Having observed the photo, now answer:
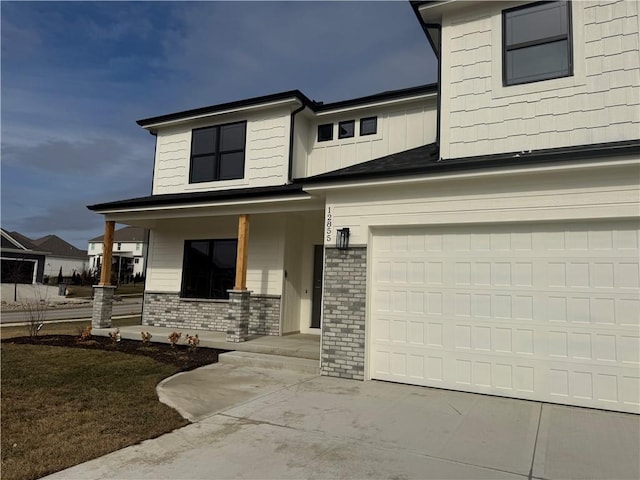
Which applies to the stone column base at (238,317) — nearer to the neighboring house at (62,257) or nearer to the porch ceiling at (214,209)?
the porch ceiling at (214,209)

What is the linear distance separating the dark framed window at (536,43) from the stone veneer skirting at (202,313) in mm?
7235

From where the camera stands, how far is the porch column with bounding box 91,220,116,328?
11711 mm

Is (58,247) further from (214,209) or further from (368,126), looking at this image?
(368,126)

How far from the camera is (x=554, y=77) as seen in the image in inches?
254

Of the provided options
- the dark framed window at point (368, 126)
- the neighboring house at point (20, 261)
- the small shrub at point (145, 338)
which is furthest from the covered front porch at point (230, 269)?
the neighboring house at point (20, 261)

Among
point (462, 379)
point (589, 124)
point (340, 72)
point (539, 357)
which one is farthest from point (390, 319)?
point (340, 72)

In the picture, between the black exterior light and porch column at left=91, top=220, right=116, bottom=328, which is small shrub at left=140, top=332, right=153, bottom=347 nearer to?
porch column at left=91, top=220, right=116, bottom=328

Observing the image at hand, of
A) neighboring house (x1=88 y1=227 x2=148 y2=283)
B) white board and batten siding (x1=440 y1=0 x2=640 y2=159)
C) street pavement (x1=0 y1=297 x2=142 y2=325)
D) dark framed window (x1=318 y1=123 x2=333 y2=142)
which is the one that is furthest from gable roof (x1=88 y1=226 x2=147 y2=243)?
white board and batten siding (x1=440 y1=0 x2=640 y2=159)

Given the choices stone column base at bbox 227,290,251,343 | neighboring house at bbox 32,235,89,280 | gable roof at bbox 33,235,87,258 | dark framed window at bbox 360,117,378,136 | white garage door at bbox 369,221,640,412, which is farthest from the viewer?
gable roof at bbox 33,235,87,258

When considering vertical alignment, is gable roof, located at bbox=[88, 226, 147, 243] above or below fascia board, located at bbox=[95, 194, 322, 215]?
above

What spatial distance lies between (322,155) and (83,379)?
754 cm

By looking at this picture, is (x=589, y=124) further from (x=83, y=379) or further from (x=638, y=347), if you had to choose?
(x=83, y=379)

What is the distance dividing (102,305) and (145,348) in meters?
3.05

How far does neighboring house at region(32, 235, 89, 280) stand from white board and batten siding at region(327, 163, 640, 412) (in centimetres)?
6207
